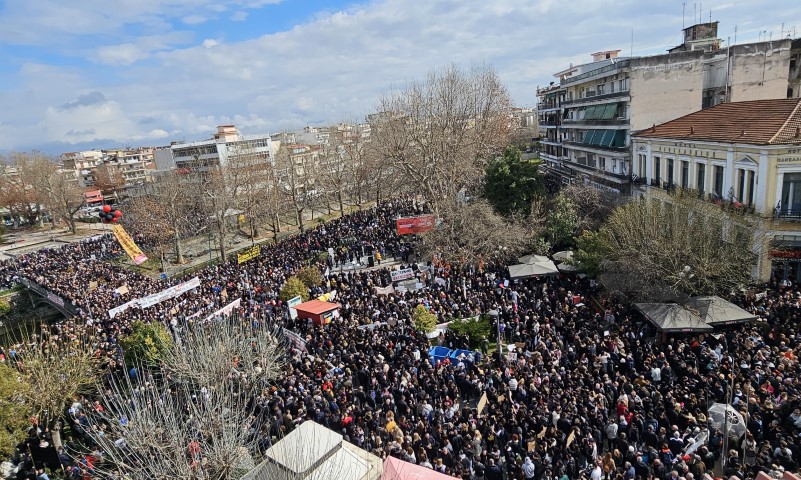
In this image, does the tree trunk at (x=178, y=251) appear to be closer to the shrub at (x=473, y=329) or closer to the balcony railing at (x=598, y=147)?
the shrub at (x=473, y=329)

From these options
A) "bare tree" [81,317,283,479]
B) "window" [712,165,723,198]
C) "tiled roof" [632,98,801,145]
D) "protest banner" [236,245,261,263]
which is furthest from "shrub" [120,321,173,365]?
"tiled roof" [632,98,801,145]

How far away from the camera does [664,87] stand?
3150cm

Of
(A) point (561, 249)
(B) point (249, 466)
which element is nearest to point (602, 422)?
(B) point (249, 466)

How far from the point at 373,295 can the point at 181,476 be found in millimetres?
13796

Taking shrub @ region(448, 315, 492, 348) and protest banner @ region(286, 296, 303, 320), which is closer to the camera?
shrub @ region(448, 315, 492, 348)

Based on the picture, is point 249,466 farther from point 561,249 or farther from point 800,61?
point 800,61

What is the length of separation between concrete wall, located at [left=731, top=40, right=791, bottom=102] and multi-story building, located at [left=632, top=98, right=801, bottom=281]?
5229 mm

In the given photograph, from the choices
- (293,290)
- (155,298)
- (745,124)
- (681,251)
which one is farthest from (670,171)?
(155,298)

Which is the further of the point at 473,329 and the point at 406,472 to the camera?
the point at 473,329

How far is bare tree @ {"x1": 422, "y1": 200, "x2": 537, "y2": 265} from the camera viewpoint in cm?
2636

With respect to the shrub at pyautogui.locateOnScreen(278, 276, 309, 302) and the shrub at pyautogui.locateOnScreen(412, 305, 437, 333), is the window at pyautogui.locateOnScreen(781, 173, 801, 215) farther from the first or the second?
the shrub at pyautogui.locateOnScreen(278, 276, 309, 302)

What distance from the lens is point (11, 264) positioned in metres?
43.2

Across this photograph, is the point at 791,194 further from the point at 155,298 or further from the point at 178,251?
the point at 178,251

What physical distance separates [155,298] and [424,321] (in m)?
16.2
